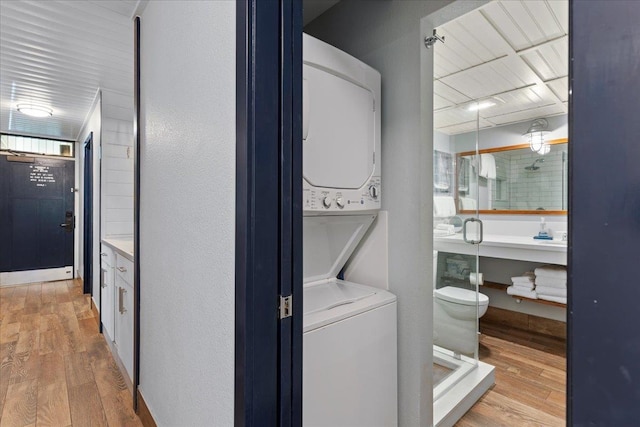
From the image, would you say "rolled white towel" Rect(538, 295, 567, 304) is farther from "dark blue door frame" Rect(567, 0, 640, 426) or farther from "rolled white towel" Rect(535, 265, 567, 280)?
"dark blue door frame" Rect(567, 0, 640, 426)

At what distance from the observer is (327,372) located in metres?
1.24

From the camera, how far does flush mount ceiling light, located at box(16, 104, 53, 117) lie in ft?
11.9

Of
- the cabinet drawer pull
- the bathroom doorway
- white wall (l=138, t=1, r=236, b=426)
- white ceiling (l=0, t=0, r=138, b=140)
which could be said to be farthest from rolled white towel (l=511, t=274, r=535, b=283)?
white ceiling (l=0, t=0, r=138, b=140)

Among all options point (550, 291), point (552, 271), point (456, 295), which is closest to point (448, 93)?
point (456, 295)

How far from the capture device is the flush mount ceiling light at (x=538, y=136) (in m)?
3.27

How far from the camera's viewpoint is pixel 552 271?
2.86 meters

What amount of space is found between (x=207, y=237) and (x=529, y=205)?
343 centimetres

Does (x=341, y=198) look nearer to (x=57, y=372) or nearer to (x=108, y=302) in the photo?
(x=108, y=302)

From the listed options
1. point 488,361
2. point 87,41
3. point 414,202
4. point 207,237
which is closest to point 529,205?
point 488,361

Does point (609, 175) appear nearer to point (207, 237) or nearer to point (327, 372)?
point (207, 237)

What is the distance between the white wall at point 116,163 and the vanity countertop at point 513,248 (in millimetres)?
3055

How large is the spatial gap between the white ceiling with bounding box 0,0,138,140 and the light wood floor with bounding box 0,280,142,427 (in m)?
2.38

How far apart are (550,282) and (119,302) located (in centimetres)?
353

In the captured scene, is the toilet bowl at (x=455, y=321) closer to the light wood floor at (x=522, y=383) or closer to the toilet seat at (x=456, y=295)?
the toilet seat at (x=456, y=295)
